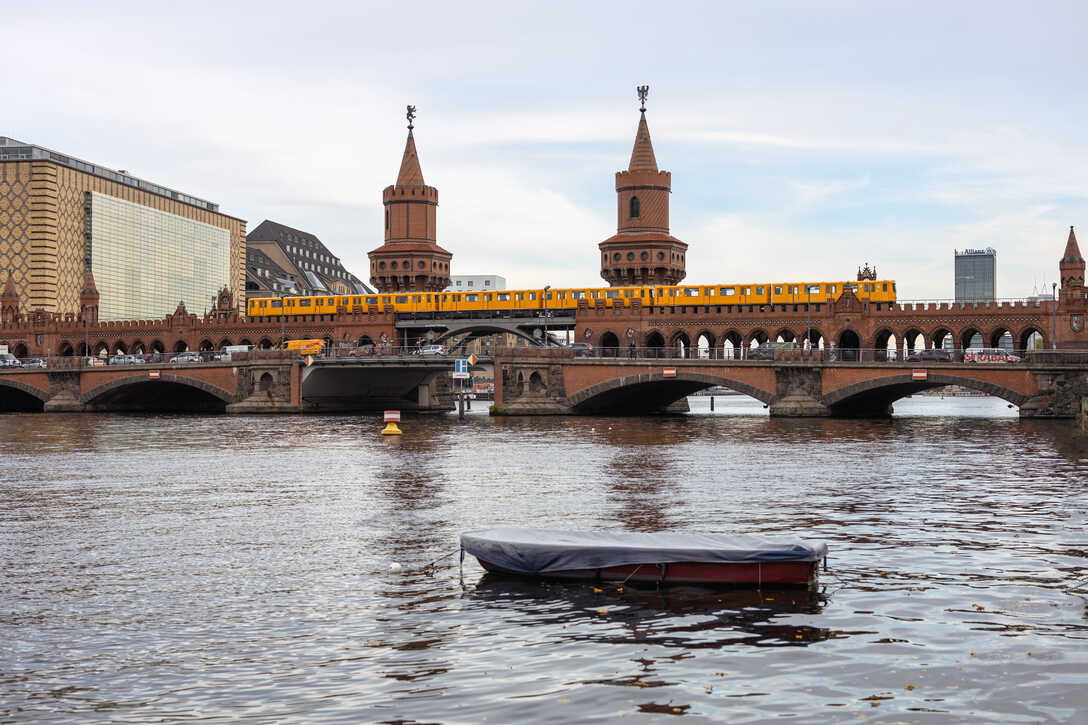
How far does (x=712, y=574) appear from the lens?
22.2 m

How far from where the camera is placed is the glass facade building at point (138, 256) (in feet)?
561

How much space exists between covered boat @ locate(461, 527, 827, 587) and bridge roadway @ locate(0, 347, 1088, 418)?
202 feet

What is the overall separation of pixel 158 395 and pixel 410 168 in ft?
163

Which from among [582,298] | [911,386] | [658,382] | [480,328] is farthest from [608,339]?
[911,386]

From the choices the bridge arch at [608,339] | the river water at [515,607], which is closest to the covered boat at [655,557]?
the river water at [515,607]

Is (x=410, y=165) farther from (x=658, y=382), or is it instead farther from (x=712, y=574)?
(x=712, y=574)

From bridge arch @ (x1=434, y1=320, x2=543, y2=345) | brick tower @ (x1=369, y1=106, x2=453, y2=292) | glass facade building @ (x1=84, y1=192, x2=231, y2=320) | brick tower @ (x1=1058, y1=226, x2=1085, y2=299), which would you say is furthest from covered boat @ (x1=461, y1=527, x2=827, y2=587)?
glass facade building @ (x1=84, y1=192, x2=231, y2=320)

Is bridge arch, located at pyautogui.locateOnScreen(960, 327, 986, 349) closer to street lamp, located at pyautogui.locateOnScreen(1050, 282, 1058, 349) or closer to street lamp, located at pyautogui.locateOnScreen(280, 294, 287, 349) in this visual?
street lamp, located at pyautogui.locateOnScreen(1050, 282, 1058, 349)

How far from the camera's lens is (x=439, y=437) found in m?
70.0

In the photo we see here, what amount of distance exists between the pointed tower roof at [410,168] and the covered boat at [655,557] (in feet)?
433

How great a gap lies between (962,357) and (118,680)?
7645cm

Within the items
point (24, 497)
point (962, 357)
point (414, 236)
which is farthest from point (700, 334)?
point (24, 497)

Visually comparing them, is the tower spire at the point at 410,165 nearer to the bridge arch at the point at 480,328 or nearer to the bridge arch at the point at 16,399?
the bridge arch at the point at 480,328

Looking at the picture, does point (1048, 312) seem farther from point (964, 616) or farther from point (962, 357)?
point (964, 616)
